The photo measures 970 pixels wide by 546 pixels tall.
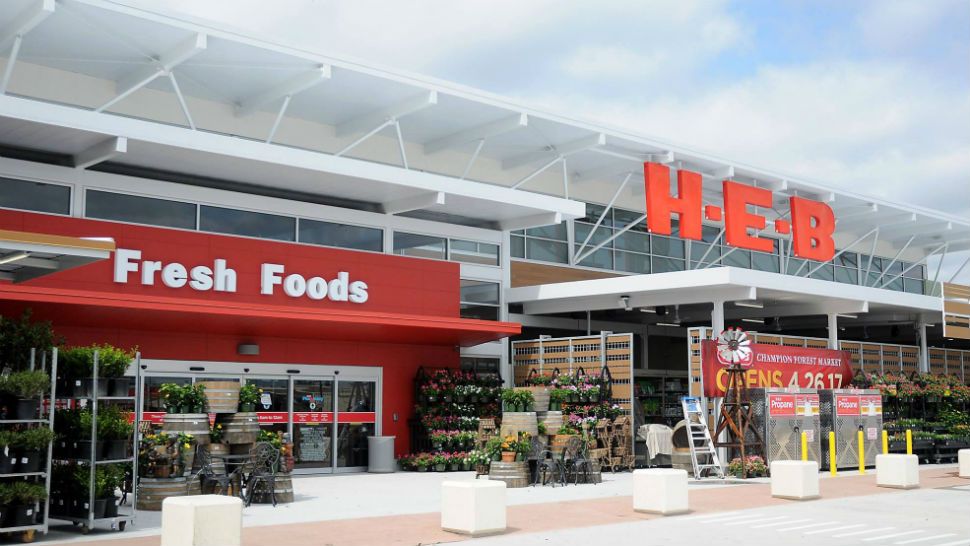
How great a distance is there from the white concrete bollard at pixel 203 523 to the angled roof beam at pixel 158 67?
32.5 ft

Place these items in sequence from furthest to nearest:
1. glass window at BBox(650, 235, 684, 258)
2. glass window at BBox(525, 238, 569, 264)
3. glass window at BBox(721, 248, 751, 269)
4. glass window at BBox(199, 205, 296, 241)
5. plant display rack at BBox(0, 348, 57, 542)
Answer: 1. glass window at BBox(721, 248, 751, 269)
2. glass window at BBox(650, 235, 684, 258)
3. glass window at BBox(525, 238, 569, 264)
4. glass window at BBox(199, 205, 296, 241)
5. plant display rack at BBox(0, 348, 57, 542)

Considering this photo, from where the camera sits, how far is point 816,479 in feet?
55.5

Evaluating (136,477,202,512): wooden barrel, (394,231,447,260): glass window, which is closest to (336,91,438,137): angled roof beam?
(394,231,447,260): glass window

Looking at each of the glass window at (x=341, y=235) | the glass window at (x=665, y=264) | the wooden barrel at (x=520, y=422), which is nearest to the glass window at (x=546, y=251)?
the glass window at (x=665, y=264)

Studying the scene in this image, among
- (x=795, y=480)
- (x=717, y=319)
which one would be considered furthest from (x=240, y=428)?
(x=717, y=319)

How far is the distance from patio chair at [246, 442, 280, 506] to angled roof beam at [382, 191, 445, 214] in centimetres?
787

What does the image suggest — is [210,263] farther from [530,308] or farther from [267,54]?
[530,308]

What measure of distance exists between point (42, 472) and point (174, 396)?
12.0 feet

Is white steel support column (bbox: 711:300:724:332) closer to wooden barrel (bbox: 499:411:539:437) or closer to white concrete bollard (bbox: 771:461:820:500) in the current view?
wooden barrel (bbox: 499:411:539:437)

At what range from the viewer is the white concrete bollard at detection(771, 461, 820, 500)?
16.5 m

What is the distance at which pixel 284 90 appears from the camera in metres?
21.0

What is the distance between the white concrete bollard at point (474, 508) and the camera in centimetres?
1225

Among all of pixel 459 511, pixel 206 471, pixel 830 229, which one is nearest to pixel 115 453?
pixel 206 471

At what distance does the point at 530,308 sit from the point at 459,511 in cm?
1426
